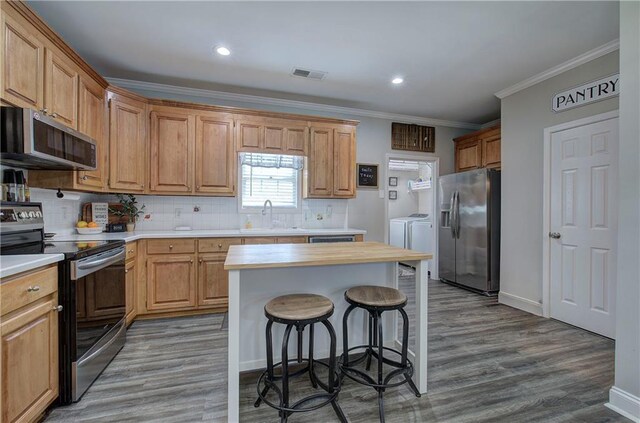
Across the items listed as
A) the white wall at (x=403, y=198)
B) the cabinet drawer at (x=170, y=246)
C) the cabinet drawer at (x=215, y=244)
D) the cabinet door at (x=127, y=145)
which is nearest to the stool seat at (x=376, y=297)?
the cabinet drawer at (x=215, y=244)

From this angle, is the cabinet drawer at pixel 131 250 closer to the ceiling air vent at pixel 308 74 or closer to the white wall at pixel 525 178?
the ceiling air vent at pixel 308 74

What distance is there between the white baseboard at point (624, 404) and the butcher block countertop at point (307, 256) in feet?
4.46

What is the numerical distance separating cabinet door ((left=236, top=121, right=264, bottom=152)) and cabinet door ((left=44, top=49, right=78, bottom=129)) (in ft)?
5.08

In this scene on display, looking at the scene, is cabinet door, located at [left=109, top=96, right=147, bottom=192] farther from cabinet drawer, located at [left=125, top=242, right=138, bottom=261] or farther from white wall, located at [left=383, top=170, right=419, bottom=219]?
white wall, located at [left=383, top=170, right=419, bottom=219]

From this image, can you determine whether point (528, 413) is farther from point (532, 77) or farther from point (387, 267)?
point (532, 77)

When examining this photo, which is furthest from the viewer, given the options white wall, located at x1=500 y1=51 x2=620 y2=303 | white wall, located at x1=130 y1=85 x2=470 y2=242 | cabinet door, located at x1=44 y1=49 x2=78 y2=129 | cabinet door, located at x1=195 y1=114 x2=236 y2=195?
white wall, located at x1=130 y1=85 x2=470 y2=242

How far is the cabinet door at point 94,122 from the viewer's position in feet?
8.36

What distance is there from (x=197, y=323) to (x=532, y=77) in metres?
4.61

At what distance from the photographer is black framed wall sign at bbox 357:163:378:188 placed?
452cm

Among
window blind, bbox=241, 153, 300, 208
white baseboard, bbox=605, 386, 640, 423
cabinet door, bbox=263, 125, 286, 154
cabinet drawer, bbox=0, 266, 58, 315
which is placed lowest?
white baseboard, bbox=605, 386, 640, 423

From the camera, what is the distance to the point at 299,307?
1.65m

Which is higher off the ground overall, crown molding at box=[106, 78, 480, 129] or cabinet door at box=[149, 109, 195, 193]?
crown molding at box=[106, 78, 480, 129]

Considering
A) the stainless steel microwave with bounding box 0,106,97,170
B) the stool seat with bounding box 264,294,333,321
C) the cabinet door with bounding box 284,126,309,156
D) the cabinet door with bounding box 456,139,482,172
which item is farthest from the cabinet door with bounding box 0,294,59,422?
the cabinet door with bounding box 456,139,482,172

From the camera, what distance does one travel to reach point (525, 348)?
2.51 meters
